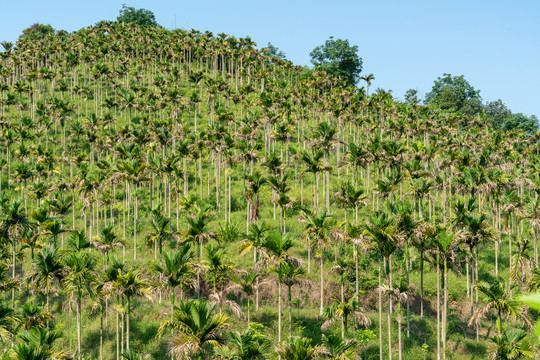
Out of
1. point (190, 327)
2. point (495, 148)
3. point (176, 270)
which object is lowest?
point (190, 327)

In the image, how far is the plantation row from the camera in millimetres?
32281

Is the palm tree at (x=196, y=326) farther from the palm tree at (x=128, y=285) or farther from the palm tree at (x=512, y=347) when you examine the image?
the palm tree at (x=512, y=347)

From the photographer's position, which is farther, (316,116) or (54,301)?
(316,116)

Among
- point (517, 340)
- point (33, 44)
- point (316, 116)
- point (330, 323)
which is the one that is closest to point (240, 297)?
point (330, 323)

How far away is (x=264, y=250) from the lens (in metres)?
34.8

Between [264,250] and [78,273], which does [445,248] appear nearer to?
[264,250]

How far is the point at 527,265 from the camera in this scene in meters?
40.0

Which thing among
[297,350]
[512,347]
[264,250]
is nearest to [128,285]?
[264,250]

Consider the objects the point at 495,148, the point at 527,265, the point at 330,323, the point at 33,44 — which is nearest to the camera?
the point at 330,323

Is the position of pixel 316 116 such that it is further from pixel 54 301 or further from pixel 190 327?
pixel 190 327

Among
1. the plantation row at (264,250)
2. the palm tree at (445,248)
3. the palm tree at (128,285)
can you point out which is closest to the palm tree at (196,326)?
the plantation row at (264,250)

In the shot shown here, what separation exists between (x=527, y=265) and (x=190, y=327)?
3354 cm

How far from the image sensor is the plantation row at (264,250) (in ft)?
106

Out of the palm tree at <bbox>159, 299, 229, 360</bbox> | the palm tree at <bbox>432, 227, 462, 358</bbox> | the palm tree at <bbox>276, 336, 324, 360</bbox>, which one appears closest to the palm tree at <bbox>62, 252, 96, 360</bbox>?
the palm tree at <bbox>159, 299, 229, 360</bbox>
